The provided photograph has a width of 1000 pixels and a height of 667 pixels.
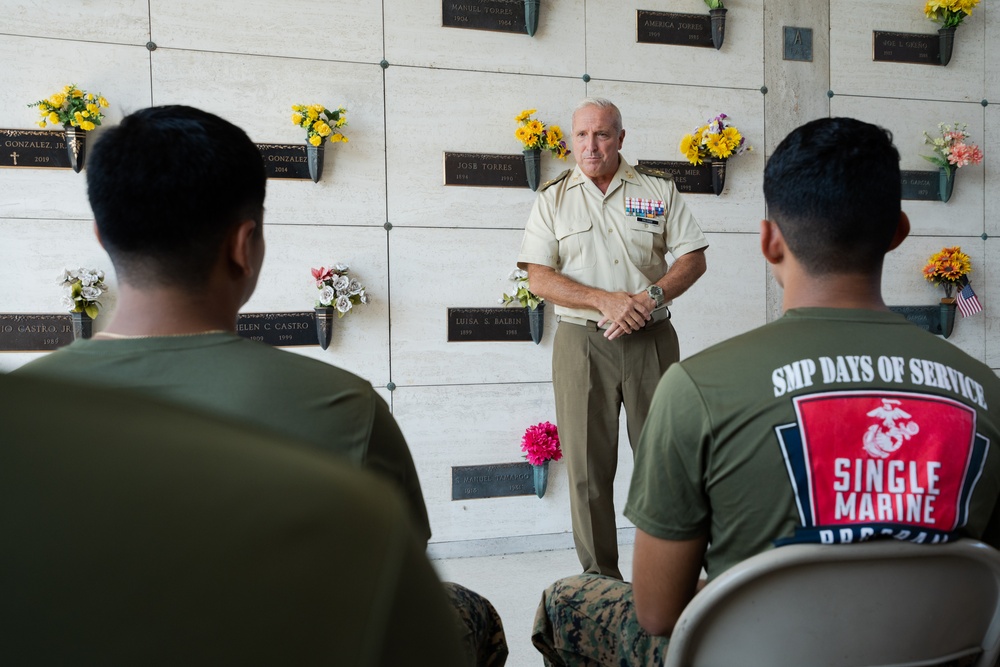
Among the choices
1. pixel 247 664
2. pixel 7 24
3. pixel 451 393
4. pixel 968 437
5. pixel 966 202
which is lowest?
pixel 451 393

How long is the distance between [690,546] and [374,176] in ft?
10.8

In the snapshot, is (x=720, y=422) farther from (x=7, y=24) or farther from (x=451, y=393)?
(x=7, y=24)

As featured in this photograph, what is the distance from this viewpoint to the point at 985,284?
202 inches

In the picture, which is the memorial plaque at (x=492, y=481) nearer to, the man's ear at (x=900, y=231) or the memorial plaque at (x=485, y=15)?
the memorial plaque at (x=485, y=15)

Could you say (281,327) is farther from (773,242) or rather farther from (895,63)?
(895,63)

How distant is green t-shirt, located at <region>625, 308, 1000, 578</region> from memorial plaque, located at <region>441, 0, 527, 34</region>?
3.43 m

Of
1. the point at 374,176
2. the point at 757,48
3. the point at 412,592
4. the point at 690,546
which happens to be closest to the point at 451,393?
the point at 374,176

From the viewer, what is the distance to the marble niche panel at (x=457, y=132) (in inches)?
168

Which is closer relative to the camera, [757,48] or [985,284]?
[757,48]

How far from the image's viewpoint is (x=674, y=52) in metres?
4.62

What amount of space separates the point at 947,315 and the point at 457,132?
2.97 m

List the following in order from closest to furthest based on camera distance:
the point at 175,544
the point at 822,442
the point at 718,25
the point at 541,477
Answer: the point at 175,544 → the point at 822,442 → the point at 541,477 → the point at 718,25

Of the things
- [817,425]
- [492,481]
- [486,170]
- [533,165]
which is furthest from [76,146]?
[817,425]

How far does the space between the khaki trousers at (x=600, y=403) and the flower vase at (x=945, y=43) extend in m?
2.89
